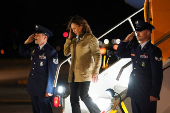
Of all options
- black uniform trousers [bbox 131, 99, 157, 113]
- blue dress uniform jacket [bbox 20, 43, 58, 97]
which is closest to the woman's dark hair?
blue dress uniform jacket [bbox 20, 43, 58, 97]

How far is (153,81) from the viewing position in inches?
122

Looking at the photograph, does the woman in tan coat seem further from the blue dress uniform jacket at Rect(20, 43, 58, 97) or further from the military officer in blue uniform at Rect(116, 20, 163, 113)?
the military officer in blue uniform at Rect(116, 20, 163, 113)

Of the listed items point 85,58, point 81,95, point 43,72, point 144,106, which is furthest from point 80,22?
point 144,106

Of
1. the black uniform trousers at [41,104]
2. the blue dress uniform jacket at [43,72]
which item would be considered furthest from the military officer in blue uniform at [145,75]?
the black uniform trousers at [41,104]

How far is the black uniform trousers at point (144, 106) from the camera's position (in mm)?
3248

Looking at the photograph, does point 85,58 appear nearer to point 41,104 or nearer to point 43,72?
point 43,72

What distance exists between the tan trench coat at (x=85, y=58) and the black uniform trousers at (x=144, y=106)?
3.25 feet

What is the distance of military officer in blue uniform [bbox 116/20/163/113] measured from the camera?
3105 millimetres

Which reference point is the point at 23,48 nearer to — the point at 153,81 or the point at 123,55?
the point at 123,55

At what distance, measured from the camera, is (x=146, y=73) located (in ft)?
10.6

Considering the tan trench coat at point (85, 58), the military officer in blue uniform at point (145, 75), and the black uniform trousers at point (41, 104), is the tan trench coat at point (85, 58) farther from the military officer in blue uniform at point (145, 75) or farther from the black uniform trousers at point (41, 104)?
the military officer in blue uniform at point (145, 75)

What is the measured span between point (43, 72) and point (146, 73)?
1697 millimetres

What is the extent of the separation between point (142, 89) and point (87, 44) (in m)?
1.33

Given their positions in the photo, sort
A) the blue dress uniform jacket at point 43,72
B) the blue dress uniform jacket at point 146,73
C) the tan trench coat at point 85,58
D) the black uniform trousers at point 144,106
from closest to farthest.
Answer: the blue dress uniform jacket at point 146,73, the black uniform trousers at point 144,106, the blue dress uniform jacket at point 43,72, the tan trench coat at point 85,58
